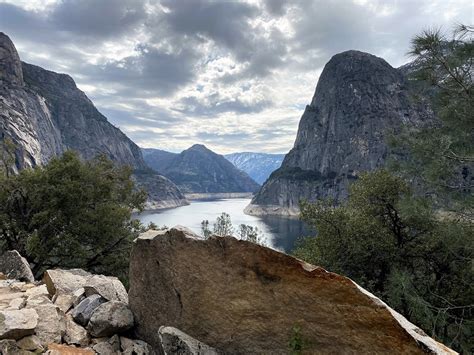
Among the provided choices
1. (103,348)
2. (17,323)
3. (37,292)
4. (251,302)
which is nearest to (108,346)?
(103,348)

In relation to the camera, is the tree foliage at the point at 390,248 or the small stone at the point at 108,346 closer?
the small stone at the point at 108,346

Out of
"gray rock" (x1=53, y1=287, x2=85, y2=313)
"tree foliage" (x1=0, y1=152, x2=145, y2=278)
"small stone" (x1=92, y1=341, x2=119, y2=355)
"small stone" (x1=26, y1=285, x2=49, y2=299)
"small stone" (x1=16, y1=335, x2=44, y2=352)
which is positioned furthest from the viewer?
"tree foliage" (x1=0, y1=152, x2=145, y2=278)

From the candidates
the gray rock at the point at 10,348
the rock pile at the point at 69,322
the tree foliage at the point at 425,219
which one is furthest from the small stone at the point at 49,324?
the tree foliage at the point at 425,219

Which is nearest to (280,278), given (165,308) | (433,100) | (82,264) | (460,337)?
(165,308)

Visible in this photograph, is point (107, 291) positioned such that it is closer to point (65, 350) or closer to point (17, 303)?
point (17, 303)

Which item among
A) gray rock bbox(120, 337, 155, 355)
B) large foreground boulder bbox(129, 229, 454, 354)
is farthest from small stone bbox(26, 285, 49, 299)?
gray rock bbox(120, 337, 155, 355)

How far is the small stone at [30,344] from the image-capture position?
8.05 m

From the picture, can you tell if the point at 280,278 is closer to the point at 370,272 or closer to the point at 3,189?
the point at 370,272

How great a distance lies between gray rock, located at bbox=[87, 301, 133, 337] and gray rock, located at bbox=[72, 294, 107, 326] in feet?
1.24

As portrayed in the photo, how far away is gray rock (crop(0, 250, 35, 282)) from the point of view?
16.0 metres

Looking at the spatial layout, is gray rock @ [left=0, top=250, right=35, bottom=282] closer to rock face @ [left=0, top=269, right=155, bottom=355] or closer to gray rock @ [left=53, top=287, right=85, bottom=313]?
rock face @ [left=0, top=269, right=155, bottom=355]

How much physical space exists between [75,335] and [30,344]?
1235mm

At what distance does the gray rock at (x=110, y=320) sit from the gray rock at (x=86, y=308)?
38cm

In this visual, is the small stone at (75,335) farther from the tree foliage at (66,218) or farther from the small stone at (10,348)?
the tree foliage at (66,218)
